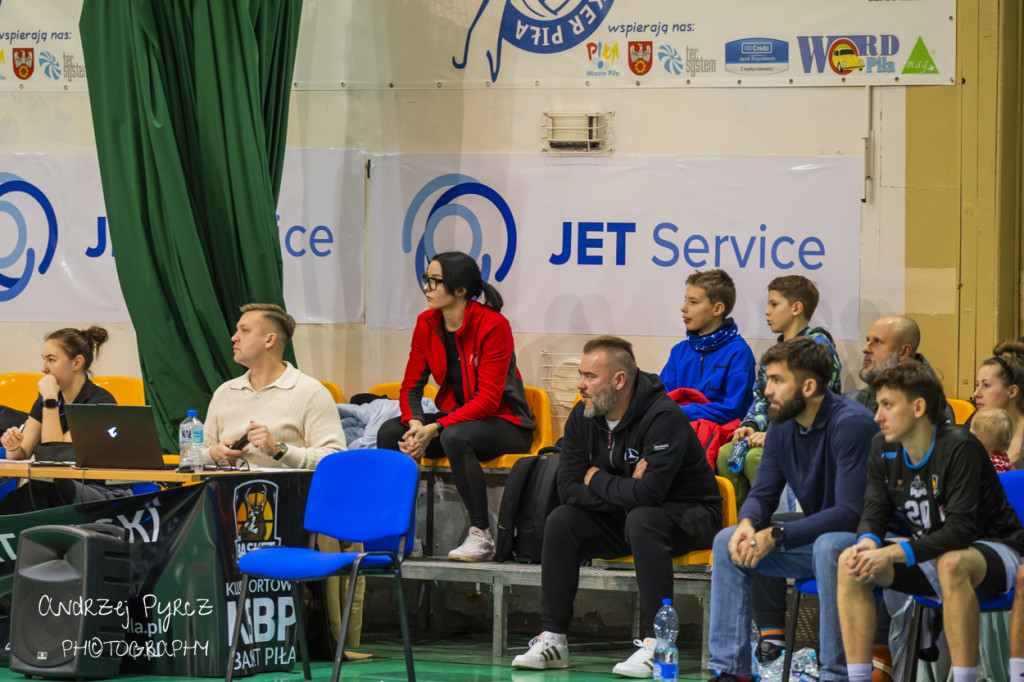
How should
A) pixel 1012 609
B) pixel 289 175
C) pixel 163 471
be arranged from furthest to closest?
1. pixel 289 175
2. pixel 163 471
3. pixel 1012 609

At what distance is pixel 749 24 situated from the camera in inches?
265

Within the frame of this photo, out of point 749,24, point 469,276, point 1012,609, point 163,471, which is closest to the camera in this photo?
point 1012,609

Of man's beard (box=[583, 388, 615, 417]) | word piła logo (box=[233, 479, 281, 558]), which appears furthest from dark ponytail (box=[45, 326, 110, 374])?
man's beard (box=[583, 388, 615, 417])

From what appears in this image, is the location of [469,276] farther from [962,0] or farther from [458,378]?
[962,0]

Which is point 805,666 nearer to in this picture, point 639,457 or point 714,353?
point 639,457

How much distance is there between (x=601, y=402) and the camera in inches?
202

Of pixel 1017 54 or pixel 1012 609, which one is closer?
pixel 1012 609

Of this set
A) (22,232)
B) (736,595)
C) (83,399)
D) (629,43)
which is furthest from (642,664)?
(22,232)

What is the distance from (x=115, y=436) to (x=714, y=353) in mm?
2818

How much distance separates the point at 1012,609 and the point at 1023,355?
1.67m

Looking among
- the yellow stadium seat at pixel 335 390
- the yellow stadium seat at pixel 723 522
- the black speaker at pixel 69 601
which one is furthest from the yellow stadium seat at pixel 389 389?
the black speaker at pixel 69 601

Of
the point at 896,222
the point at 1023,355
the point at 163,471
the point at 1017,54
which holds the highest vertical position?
the point at 1017,54

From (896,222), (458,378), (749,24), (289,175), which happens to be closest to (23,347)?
(289,175)

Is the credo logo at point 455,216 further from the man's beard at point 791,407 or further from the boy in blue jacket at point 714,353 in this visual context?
the man's beard at point 791,407
